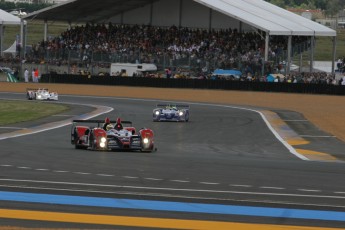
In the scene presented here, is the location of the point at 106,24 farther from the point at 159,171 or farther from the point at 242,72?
the point at 159,171

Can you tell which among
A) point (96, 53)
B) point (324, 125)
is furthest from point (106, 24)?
point (324, 125)

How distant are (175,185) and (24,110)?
25231 millimetres

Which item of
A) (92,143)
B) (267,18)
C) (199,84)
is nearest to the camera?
(92,143)

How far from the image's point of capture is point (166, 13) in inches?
2874

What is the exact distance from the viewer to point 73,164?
54.7ft

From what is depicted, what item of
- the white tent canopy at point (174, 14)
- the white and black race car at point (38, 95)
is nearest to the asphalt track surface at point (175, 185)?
the white and black race car at point (38, 95)

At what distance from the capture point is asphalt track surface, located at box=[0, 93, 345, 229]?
36.4ft

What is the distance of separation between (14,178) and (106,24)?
6137 cm

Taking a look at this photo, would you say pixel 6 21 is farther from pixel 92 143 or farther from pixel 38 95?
pixel 92 143

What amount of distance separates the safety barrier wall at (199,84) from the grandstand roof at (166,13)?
7.74 meters

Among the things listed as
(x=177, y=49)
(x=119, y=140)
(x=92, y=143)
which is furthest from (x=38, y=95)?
(x=119, y=140)

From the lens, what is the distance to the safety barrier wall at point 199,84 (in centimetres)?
5541

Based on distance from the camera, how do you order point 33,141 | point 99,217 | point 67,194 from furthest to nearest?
point 33,141 → point 67,194 → point 99,217

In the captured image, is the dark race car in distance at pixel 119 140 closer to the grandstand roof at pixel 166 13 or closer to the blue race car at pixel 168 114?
the blue race car at pixel 168 114
